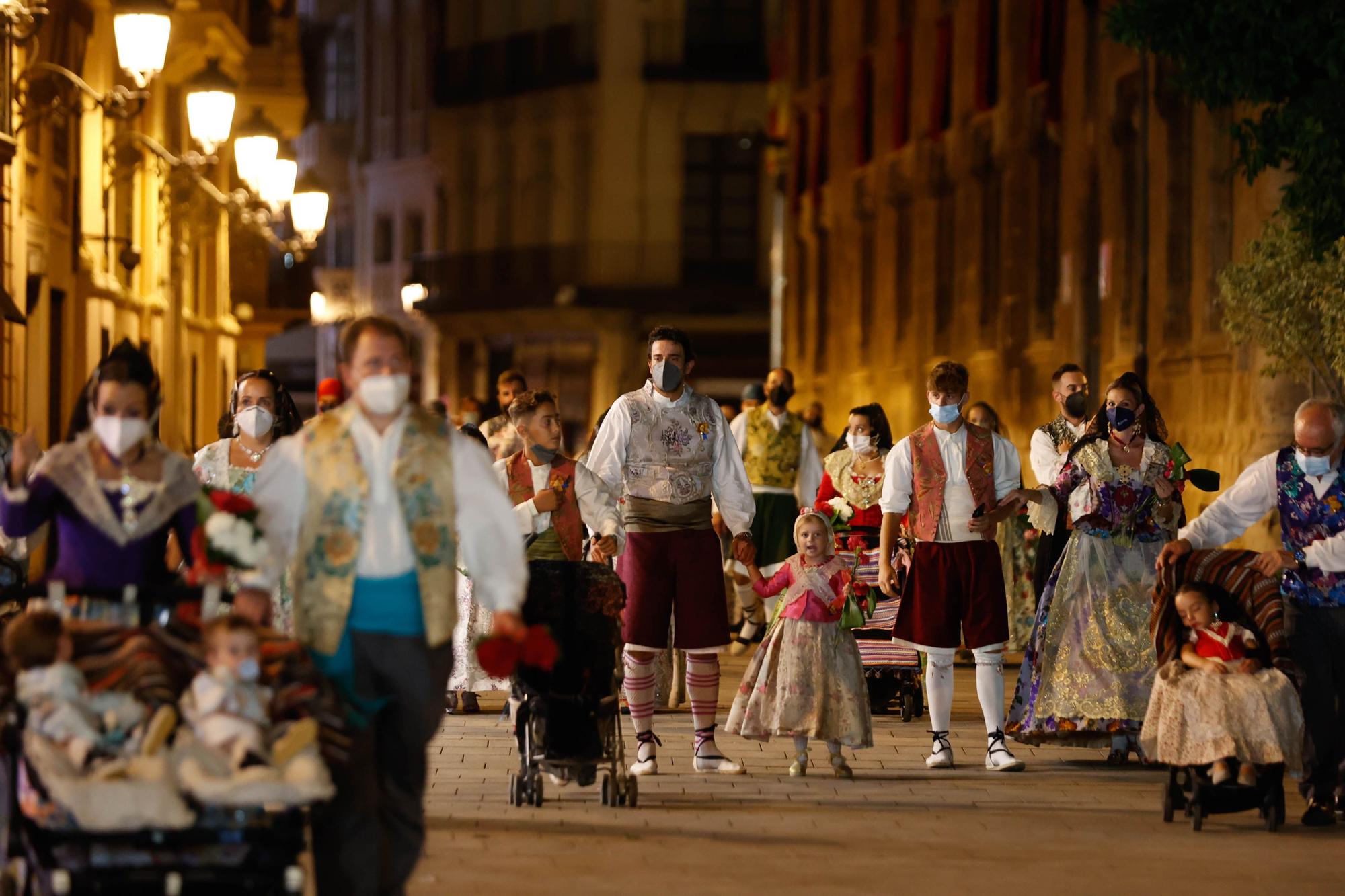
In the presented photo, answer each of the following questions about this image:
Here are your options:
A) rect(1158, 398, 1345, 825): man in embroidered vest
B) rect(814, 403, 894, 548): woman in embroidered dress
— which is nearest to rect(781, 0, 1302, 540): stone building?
rect(814, 403, 894, 548): woman in embroidered dress

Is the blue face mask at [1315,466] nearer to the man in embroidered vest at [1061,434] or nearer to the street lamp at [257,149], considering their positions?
the man in embroidered vest at [1061,434]

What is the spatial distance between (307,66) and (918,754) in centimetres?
5880

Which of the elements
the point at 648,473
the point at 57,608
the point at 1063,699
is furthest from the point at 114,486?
the point at 1063,699

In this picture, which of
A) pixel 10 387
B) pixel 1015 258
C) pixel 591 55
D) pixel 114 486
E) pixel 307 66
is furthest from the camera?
pixel 307 66

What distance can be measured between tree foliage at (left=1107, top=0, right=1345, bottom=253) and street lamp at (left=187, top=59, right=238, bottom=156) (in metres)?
6.82

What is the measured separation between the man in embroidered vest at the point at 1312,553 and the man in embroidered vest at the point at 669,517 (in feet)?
7.79

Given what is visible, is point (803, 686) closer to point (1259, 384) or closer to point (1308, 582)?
point (1308, 582)

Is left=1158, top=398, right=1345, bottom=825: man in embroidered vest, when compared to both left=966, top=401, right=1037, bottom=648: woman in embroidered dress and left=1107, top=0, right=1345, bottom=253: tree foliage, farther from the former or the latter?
left=966, top=401, right=1037, bottom=648: woman in embroidered dress

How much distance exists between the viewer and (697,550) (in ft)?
39.7

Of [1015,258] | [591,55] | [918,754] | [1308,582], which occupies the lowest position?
[918,754]

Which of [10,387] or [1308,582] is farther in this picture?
[10,387]

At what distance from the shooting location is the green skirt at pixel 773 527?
1903 cm

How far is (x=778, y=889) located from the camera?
870 cm

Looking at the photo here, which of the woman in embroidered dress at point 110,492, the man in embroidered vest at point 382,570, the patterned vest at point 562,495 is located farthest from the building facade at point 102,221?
the man in embroidered vest at point 382,570
